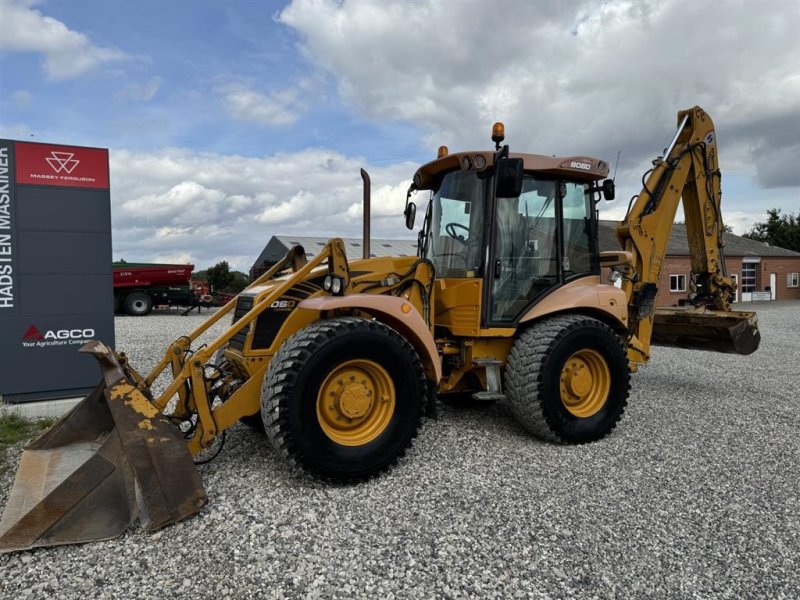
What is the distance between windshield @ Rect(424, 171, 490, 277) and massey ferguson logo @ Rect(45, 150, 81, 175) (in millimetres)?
4148

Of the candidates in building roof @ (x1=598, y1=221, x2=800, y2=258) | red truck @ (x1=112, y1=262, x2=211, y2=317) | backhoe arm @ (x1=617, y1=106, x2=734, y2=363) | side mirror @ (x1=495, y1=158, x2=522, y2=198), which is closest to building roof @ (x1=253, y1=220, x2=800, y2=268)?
building roof @ (x1=598, y1=221, x2=800, y2=258)

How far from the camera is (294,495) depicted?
A: 13.1 ft

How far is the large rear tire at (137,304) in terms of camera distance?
75.1 feet

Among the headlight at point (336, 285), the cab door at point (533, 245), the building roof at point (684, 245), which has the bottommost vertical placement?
the headlight at point (336, 285)

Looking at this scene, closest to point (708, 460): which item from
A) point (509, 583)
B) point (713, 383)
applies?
point (509, 583)

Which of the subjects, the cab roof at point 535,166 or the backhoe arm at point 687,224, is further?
the backhoe arm at point 687,224

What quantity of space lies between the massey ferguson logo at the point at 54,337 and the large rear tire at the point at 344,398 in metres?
3.90

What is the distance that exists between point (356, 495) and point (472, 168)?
2.88 metres

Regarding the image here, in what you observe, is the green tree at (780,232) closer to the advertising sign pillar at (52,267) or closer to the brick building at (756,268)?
the brick building at (756,268)

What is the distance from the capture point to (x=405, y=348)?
14.3 feet

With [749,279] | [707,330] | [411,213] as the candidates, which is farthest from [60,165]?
[749,279]

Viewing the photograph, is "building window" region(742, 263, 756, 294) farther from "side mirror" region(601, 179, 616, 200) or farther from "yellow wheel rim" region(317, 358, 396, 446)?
"yellow wheel rim" region(317, 358, 396, 446)

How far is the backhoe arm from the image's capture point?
21.8 feet

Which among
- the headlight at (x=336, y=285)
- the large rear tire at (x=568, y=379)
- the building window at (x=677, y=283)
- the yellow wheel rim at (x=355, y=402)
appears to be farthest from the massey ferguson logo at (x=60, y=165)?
the building window at (x=677, y=283)
